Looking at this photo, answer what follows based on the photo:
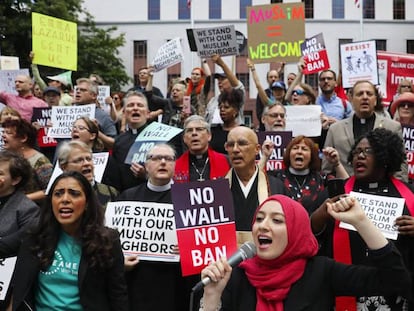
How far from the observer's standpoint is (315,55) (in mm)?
12680

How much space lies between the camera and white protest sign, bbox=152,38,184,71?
471 inches

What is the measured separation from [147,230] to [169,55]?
724 cm

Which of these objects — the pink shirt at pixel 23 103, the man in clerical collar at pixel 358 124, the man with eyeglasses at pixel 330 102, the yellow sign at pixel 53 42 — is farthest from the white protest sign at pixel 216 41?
the man in clerical collar at pixel 358 124

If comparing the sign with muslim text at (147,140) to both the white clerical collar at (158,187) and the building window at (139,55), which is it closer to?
the white clerical collar at (158,187)

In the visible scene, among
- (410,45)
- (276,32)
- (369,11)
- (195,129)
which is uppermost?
(369,11)

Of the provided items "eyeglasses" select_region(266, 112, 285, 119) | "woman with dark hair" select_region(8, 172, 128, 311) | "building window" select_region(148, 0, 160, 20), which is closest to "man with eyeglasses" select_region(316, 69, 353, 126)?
"eyeglasses" select_region(266, 112, 285, 119)

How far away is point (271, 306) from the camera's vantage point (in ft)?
11.3

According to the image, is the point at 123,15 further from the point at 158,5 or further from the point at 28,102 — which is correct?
the point at 28,102

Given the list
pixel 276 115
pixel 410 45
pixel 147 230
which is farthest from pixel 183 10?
pixel 147 230

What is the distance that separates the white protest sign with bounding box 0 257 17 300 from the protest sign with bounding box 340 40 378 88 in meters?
7.08

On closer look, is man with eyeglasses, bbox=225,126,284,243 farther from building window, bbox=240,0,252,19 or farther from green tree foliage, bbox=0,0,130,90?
building window, bbox=240,0,252,19

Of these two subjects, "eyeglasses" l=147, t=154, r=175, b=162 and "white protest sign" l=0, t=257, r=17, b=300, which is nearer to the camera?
"white protest sign" l=0, t=257, r=17, b=300

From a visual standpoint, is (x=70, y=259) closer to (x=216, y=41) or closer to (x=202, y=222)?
(x=202, y=222)

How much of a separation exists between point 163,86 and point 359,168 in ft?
162
